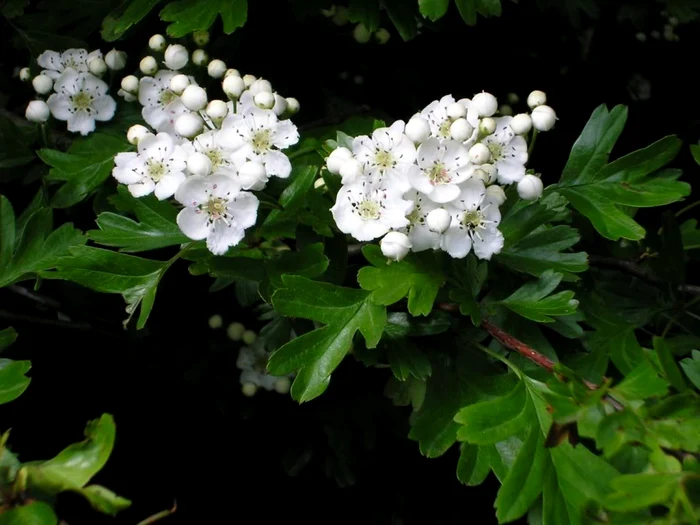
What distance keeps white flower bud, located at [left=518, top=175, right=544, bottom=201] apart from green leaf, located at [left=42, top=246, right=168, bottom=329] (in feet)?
1.50

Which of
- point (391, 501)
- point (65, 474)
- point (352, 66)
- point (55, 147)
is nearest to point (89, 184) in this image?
point (55, 147)

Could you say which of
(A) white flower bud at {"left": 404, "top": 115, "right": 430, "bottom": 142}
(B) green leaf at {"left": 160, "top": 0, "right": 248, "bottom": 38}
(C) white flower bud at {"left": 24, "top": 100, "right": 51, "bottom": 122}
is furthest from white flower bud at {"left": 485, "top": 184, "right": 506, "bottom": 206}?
(C) white flower bud at {"left": 24, "top": 100, "right": 51, "bottom": 122}

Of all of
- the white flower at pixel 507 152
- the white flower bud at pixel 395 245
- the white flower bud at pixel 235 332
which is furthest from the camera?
the white flower bud at pixel 235 332

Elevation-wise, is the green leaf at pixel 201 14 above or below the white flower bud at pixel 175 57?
above

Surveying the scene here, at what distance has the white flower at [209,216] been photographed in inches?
34.7

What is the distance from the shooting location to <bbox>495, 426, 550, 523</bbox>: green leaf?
734 mm

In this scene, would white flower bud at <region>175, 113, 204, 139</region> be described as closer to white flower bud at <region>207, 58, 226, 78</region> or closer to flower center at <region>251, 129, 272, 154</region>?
flower center at <region>251, 129, 272, 154</region>

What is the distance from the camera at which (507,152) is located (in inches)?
Answer: 37.9

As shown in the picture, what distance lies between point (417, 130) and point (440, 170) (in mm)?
58

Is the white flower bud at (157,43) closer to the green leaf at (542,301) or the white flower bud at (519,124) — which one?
the white flower bud at (519,124)

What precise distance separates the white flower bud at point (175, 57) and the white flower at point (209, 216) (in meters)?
0.34

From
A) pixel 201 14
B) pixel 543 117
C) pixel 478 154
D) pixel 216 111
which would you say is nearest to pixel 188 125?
pixel 216 111

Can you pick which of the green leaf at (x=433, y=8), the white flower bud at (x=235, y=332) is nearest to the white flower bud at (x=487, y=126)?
the green leaf at (x=433, y=8)

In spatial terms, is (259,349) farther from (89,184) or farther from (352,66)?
(352,66)
